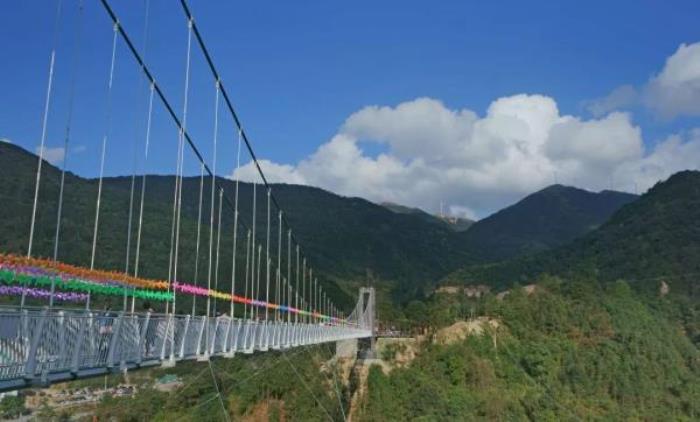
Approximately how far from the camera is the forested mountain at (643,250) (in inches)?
4577

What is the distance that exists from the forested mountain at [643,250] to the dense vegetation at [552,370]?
2692cm

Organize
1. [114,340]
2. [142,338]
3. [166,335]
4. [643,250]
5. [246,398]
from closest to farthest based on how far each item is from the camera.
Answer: [114,340], [142,338], [166,335], [246,398], [643,250]

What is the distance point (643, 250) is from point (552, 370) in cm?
6252

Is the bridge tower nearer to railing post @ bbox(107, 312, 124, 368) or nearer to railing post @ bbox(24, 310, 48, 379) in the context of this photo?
railing post @ bbox(107, 312, 124, 368)

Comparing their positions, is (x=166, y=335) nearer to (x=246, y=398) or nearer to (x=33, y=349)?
(x=33, y=349)

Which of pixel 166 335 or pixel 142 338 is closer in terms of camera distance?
pixel 142 338

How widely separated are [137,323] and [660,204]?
506 feet

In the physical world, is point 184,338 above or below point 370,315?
below

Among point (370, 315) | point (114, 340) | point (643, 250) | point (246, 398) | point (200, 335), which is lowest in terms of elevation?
point (246, 398)

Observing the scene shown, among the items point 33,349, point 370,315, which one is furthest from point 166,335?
point 370,315

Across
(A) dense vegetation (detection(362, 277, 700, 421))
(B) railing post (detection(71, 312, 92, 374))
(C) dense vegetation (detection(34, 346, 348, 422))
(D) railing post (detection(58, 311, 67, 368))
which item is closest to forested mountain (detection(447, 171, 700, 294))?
(A) dense vegetation (detection(362, 277, 700, 421))

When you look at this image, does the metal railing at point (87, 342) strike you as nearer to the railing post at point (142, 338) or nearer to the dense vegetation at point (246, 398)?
the railing post at point (142, 338)

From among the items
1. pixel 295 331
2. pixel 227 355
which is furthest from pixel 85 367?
pixel 295 331

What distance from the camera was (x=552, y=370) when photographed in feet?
238
